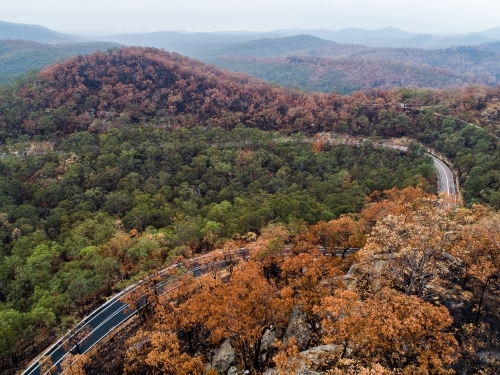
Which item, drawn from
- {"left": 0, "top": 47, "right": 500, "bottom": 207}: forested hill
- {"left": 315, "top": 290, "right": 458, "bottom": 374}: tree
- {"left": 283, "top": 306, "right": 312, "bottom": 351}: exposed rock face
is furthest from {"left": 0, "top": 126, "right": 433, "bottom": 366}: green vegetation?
{"left": 315, "top": 290, "right": 458, "bottom": 374}: tree

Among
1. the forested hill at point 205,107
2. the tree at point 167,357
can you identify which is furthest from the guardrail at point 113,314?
the forested hill at point 205,107

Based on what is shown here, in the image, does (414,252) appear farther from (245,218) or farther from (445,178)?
(445,178)

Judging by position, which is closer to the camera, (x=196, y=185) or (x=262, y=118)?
(x=196, y=185)

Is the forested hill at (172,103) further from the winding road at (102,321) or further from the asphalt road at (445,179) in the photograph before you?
the winding road at (102,321)

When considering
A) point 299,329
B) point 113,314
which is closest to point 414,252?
point 299,329

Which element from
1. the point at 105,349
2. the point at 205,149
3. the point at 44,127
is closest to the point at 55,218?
the point at 105,349

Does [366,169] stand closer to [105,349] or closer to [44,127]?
[105,349]
